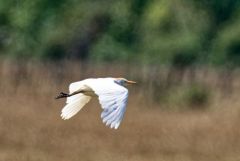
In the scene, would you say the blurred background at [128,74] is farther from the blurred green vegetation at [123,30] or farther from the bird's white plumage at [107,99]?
the bird's white plumage at [107,99]

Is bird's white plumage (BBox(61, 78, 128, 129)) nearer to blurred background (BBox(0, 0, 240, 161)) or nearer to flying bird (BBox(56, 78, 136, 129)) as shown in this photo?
flying bird (BBox(56, 78, 136, 129))

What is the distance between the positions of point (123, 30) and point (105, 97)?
661 inches

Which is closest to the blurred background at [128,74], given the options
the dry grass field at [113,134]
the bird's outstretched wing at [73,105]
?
the dry grass field at [113,134]

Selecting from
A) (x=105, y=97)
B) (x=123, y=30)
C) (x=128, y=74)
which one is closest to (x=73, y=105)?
(x=105, y=97)

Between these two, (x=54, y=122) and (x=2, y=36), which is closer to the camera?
(x=54, y=122)

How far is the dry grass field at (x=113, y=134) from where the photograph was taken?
9008mm

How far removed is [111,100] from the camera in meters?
5.50

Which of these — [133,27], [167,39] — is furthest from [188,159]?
[133,27]

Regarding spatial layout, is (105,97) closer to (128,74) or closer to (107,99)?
(107,99)

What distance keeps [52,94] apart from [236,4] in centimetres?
1040

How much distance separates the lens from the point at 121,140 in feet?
31.0

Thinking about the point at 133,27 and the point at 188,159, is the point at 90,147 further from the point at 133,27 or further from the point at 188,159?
the point at 133,27

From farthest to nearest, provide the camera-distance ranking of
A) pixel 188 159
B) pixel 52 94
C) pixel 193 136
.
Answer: pixel 52 94, pixel 193 136, pixel 188 159

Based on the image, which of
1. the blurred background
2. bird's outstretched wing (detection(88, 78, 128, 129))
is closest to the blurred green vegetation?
the blurred background
